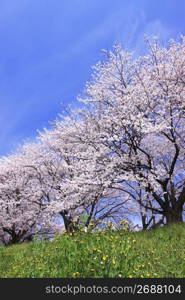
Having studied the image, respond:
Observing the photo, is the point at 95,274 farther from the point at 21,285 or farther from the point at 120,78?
the point at 120,78

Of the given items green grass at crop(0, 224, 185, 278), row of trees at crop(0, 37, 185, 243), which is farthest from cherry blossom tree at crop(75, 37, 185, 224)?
green grass at crop(0, 224, 185, 278)

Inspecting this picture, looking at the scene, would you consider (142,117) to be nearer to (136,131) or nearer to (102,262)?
(136,131)

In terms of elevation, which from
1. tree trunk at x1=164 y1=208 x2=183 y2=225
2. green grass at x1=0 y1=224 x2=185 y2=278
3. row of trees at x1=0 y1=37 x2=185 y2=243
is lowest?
green grass at x1=0 y1=224 x2=185 y2=278

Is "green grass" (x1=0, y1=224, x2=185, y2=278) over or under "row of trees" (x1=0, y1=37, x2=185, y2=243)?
under

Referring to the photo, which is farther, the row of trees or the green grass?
the row of trees

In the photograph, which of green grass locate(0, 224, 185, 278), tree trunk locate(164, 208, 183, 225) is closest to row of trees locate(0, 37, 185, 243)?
tree trunk locate(164, 208, 183, 225)

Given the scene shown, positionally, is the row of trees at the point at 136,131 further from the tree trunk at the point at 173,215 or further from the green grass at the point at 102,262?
the green grass at the point at 102,262

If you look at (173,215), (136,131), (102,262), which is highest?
(136,131)

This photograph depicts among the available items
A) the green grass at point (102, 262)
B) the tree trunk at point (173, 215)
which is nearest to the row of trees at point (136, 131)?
the tree trunk at point (173, 215)

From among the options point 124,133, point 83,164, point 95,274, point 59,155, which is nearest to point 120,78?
point 124,133

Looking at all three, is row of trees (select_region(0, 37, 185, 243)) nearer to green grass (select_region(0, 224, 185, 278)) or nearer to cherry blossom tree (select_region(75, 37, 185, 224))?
cherry blossom tree (select_region(75, 37, 185, 224))

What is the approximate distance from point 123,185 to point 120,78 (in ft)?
21.7

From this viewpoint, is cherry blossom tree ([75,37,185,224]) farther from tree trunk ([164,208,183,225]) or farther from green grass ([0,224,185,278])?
green grass ([0,224,185,278])

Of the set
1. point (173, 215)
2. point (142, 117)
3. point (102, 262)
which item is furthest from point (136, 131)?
point (102, 262)
